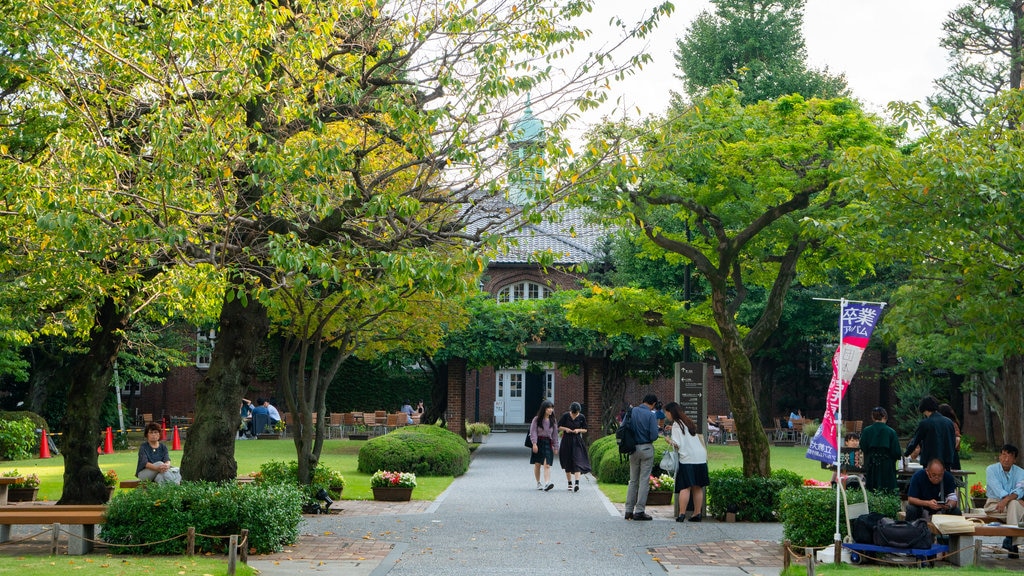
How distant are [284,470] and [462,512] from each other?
3219 mm

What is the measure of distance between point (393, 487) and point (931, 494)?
348 inches

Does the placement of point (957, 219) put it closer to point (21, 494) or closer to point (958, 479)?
point (958, 479)

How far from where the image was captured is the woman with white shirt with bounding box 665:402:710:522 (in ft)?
48.5

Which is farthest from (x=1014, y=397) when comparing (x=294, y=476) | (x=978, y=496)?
(x=294, y=476)

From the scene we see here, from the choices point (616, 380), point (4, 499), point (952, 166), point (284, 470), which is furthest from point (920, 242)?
point (616, 380)

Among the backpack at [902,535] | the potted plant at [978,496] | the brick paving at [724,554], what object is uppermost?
the backpack at [902,535]

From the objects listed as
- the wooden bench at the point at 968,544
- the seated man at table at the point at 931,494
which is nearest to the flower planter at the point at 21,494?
the seated man at table at the point at 931,494

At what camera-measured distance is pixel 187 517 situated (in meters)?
11.1

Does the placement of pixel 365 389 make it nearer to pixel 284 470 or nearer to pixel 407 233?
pixel 284 470

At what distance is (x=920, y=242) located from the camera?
479 inches

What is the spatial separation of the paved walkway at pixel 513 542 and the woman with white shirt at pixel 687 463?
33 cm

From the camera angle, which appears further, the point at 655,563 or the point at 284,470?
the point at 284,470

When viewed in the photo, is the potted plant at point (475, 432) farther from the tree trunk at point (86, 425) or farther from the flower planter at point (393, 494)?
the tree trunk at point (86, 425)

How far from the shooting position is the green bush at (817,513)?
11352 mm
